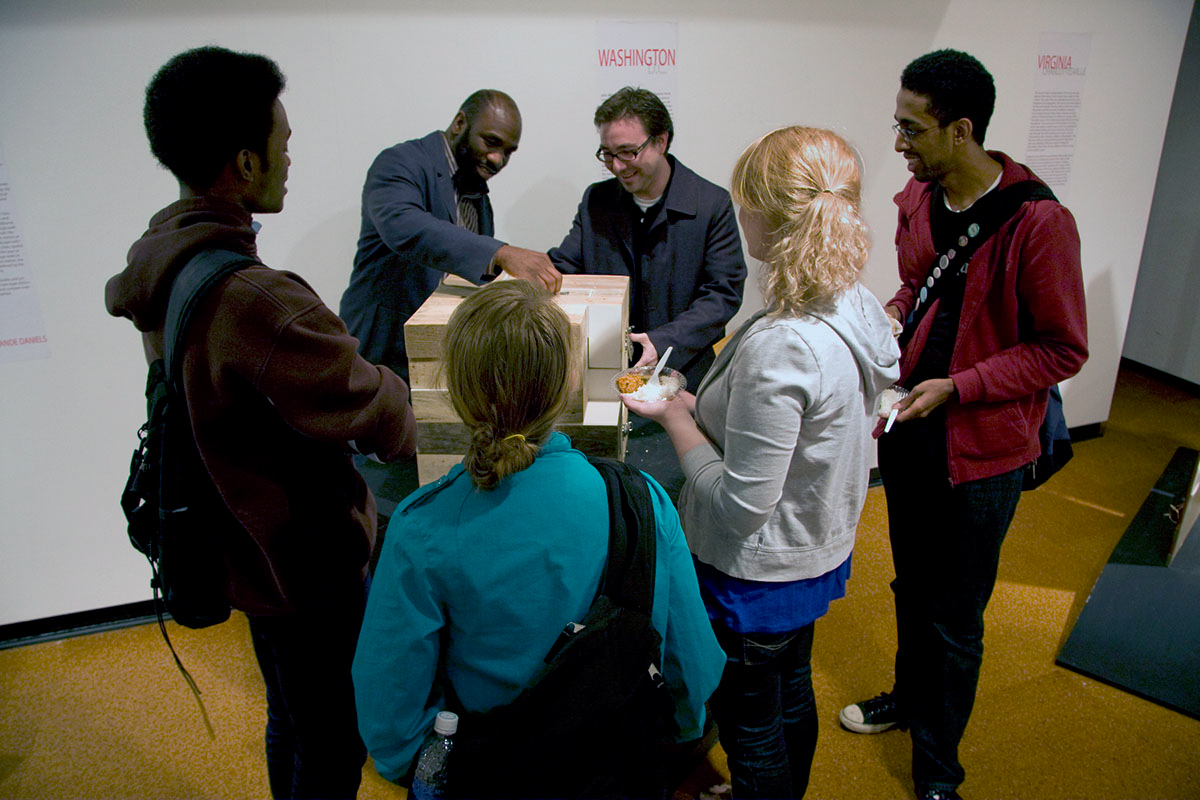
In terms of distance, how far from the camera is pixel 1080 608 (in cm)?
289

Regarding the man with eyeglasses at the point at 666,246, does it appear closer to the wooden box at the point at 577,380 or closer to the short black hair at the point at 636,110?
the short black hair at the point at 636,110

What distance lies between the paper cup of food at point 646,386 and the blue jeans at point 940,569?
0.71 metres

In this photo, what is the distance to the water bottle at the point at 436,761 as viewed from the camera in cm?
113

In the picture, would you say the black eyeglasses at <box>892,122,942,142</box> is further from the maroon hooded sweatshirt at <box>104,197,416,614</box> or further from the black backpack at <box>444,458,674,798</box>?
the maroon hooded sweatshirt at <box>104,197,416,614</box>

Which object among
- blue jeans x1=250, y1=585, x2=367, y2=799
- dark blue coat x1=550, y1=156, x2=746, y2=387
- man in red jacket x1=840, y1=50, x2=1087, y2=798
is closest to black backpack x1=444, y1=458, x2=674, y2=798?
blue jeans x1=250, y1=585, x2=367, y2=799

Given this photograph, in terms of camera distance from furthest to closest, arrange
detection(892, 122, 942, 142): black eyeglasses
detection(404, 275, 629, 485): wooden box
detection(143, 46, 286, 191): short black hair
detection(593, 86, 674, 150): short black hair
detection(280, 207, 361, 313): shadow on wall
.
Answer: detection(280, 207, 361, 313): shadow on wall < detection(593, 86, 674, 150): short black hair < detection(892, 122, 942, 142): black eyeglasses < detection(404, 275, 629, 485): wooden box < detection(143, 46, 286, 191): short black hair

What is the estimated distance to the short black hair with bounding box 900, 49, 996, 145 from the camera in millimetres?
1693

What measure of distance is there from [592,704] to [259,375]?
73 cm

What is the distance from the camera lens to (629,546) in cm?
113

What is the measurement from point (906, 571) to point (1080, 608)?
4.40 feet

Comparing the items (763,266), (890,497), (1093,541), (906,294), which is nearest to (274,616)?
(763,266)

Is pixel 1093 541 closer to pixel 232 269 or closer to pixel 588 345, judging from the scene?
pixel 588 345

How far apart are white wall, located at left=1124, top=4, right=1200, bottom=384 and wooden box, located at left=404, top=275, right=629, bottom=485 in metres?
4.66

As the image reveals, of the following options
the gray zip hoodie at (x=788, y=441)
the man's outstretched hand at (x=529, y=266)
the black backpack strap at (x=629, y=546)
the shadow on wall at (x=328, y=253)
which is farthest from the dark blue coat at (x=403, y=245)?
the black backpack strap at (x=629, y=546)
